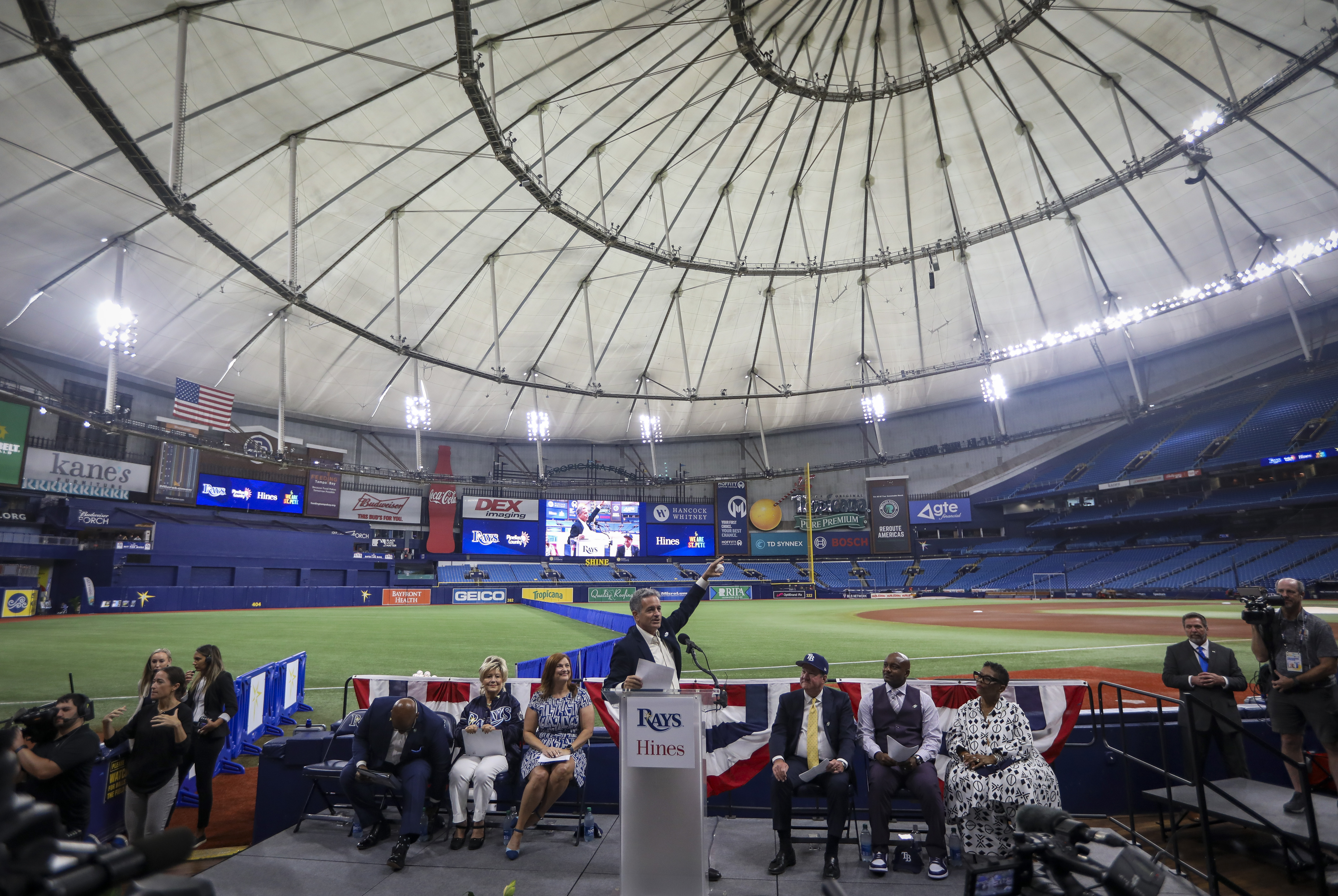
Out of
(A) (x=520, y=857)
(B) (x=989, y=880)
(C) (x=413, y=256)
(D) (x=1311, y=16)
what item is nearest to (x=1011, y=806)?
(B) (x=989, y=880)

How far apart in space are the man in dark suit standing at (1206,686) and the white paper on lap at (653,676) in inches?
180

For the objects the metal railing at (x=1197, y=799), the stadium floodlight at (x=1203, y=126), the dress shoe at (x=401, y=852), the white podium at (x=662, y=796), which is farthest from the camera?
the stadium floodlight at (x=1203, y=126)

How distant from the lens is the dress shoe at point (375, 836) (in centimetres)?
596

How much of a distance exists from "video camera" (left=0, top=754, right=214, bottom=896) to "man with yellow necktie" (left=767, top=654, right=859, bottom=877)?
4.92m

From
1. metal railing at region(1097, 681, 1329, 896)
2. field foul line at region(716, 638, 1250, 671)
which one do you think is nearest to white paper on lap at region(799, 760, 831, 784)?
metal railing at region(1097, 681, 1329, 896)

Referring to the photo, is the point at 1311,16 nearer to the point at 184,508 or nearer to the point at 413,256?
the point at 413,256

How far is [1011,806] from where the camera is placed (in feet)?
17.0

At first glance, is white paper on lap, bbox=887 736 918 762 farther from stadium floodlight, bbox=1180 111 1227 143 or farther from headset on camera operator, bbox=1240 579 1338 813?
stadium floodlight, bbox=1180 111 1227 143

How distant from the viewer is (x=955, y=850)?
570cm

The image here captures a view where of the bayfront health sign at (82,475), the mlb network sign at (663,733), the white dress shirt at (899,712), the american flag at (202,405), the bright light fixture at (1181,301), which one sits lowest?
the white dress shirt at (899,712)

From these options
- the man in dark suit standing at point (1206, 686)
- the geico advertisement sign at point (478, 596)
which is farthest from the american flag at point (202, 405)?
the man in dark suit standing at point (1206, 686)

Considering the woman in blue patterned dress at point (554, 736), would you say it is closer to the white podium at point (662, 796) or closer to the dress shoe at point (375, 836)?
the dress shoe at point (375, 836)

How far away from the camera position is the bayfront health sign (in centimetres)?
3709

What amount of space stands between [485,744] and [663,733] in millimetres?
2726
